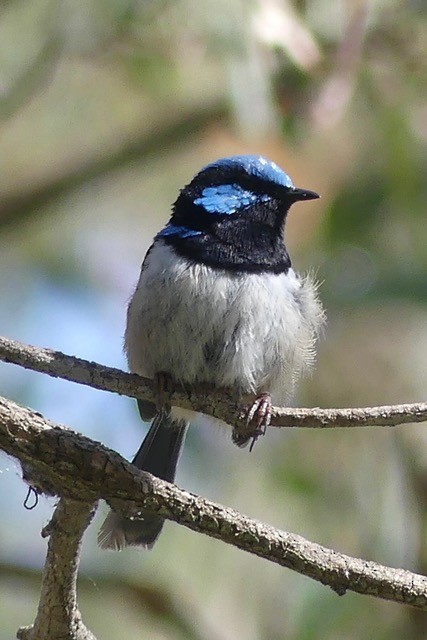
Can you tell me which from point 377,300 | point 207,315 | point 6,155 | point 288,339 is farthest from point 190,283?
point 6,155

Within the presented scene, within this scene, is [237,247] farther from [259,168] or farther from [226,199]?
[259,168]

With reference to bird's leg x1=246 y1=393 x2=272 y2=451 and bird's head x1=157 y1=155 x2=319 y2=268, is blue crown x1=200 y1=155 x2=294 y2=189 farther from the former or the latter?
bird's leg x1=246 y1=393 x2=272 y2=451

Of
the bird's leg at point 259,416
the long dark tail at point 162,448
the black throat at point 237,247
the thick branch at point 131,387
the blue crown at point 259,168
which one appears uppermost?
the blue crown at point 259,168

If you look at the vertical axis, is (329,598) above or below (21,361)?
above

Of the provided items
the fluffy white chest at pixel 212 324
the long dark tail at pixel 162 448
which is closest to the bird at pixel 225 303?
the fluffy white chest at pixel 212 324

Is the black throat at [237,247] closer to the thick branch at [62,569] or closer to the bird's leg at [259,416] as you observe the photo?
the bird's leg at [259,416]

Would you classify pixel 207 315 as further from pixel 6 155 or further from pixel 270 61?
pixel 6 155

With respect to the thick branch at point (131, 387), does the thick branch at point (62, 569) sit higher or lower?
lower

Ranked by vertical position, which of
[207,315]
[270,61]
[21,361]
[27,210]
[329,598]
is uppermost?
[270,61]

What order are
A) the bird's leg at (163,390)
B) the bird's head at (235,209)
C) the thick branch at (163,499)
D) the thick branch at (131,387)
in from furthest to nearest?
the bird's head at (235,209), the bird's leg at (163,390), the thick branch at (131,387), the thick branch at (163,499)
